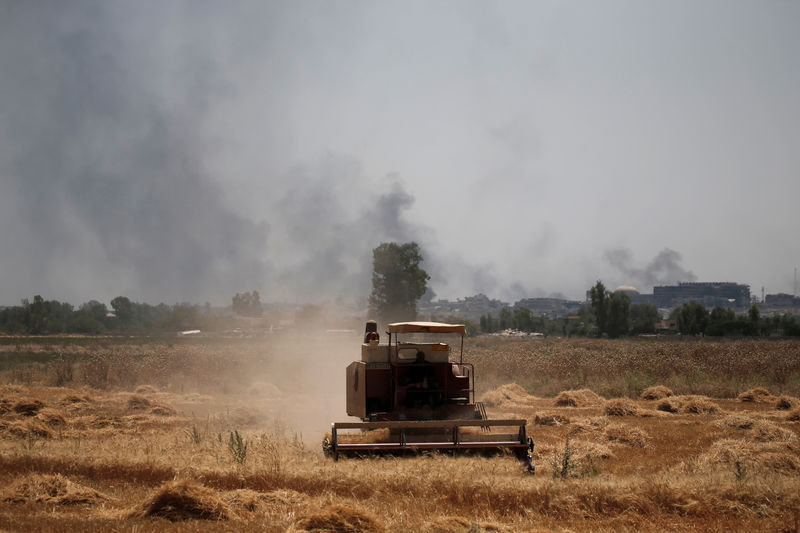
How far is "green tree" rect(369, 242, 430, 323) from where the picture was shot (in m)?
81.9

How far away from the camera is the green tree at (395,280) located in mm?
81875

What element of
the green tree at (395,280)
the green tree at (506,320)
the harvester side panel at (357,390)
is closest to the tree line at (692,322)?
the green tree at (395,280)

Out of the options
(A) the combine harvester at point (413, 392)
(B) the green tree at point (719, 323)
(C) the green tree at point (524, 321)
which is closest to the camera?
(A) the combine harvester at point (413, 392)

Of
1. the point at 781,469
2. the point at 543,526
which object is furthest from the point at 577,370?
the point at 543,526

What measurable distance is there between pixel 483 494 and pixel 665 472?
359 centimetres

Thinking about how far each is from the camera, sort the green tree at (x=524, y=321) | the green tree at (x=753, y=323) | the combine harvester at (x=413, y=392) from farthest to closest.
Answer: the green tree at (x=524, y=321) → the green tree at (x=753, y=323) → the combine harvester at (x=413, y=392)

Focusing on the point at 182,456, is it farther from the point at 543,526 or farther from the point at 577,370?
the point at 577,370

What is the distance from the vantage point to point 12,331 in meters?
106

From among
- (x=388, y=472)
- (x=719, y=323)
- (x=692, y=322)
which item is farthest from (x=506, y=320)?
(x=388, y=472)

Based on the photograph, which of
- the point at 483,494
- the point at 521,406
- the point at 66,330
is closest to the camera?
the point at 483,494

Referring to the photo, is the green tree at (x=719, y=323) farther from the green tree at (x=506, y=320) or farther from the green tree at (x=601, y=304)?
the green tree at (x=506, y=320)

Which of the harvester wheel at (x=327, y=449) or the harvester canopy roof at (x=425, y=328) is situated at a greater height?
the harvester canopy roof at (x=425, y=328)

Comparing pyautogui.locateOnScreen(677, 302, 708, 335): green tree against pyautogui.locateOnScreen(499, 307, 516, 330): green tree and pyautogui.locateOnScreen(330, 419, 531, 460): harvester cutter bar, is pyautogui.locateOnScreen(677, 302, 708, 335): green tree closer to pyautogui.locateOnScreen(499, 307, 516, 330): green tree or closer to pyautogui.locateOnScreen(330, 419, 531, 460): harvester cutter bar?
pyautogui.locateOnScreen(499, 307, 516, 330): green tree

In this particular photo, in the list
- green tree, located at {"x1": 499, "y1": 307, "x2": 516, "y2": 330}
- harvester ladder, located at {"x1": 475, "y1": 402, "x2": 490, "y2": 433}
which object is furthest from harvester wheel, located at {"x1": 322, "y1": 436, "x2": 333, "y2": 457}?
green tree, located at {"x1": 499, "y1": 307, "x2": 516, "y2": 330}
